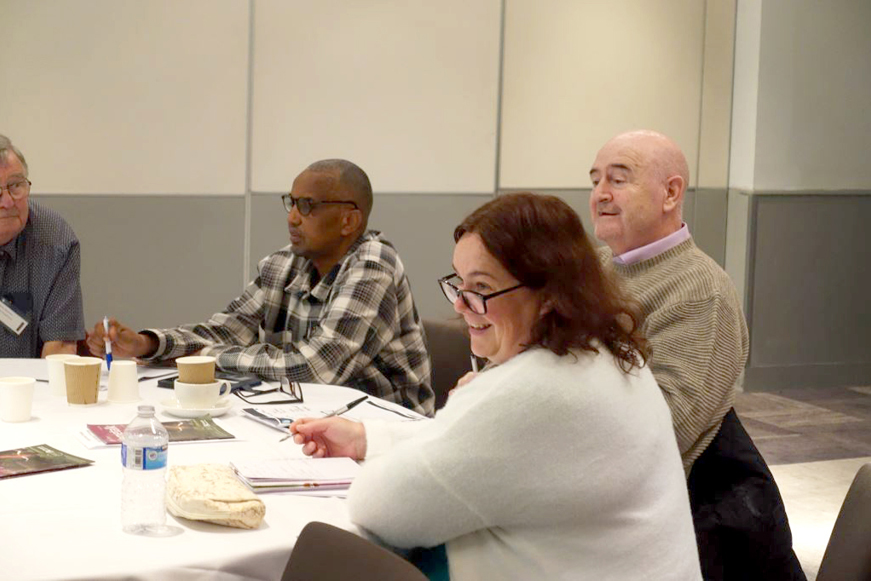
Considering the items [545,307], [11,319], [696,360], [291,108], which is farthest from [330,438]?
[291,108]

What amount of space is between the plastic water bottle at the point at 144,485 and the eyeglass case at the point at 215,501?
0.03 meters

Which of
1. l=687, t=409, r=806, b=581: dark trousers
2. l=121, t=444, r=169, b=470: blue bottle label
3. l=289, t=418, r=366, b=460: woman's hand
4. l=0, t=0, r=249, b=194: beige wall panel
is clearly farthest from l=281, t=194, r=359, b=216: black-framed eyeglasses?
l=0, t=0, r=249, b=194: beige wall panel

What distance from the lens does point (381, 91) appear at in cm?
577

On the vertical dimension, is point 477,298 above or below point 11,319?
above

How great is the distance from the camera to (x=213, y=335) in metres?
3.32

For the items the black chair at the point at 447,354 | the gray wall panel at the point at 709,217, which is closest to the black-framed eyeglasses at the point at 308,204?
the black chair at the point at 447,354

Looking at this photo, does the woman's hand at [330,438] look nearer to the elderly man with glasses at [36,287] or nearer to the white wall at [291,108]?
the elderly man with glasses at [36,287]

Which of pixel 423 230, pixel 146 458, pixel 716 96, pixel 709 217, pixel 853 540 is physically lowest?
pixel 853 540

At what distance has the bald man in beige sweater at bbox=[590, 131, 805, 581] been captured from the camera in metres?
2.29

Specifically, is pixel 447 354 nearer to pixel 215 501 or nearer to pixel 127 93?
pixel 215 501

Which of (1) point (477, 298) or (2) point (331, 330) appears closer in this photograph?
(1) point (477, 298)

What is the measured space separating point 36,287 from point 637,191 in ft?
6.17

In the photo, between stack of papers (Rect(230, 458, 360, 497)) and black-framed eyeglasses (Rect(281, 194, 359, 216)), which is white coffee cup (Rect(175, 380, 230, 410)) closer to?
stack of papers (Rect(230, 458, 360, 497))

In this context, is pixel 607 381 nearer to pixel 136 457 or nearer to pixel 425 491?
pixel 425 491
